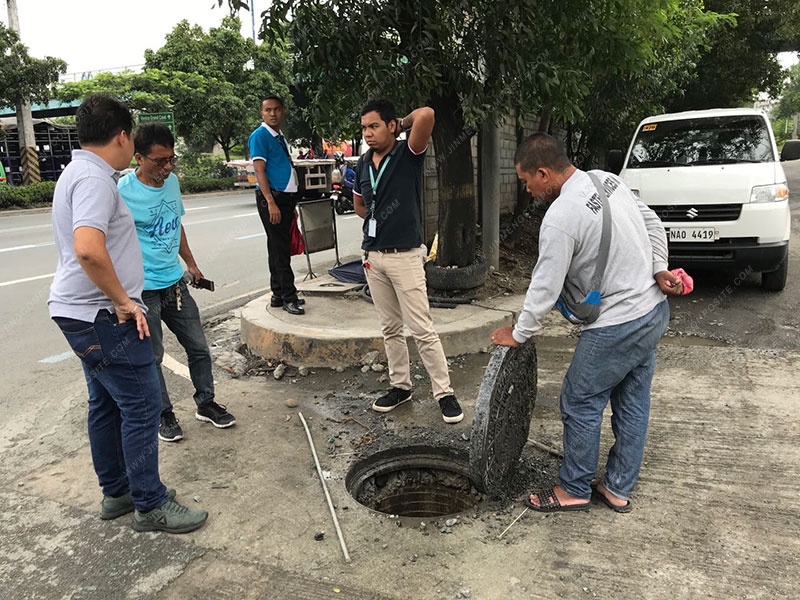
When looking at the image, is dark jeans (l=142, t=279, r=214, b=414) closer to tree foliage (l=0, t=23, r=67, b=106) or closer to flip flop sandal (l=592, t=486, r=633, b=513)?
flip flop sandal (l=592, t=486, r=633, b=513)

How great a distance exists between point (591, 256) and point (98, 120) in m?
2.14

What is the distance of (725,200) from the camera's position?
21.4ft

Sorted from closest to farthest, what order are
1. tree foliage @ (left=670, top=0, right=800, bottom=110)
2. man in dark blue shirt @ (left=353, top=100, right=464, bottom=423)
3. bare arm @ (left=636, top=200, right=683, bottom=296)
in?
bare arm @ (left=636, top=200, right=683, bottom=296), man in dark blue shirt @ (left=353, top=100, right=464, bottom=423), tree foliage @ (left=670, top=0, right=800, bottom=110)

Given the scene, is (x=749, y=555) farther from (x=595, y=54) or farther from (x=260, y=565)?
(x=595, y=54)

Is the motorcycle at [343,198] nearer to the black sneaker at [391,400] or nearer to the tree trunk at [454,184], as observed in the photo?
the tree trunk at [454,184]

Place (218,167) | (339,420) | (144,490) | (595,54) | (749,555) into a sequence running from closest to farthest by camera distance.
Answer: (749,555)
(144,490)
(339,420)
(595,54)
(218,167)

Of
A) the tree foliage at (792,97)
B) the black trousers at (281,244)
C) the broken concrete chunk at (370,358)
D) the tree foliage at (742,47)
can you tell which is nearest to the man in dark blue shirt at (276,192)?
the black trousers at (281,244)

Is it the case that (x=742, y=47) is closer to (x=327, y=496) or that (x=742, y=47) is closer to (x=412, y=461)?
(x=412, y=461)

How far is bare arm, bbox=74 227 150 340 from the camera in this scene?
244 cm

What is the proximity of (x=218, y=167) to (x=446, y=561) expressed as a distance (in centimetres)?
3235

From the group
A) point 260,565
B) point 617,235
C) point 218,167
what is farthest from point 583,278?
point 218,167

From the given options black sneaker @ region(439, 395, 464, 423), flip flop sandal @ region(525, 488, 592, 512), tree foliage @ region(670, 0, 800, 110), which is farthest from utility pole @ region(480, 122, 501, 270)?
tree foliage @ region(670, 0, 800, 110)

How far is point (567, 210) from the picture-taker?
2.61 meters

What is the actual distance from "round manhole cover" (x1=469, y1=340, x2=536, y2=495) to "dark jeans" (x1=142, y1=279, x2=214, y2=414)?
5.98 ft
